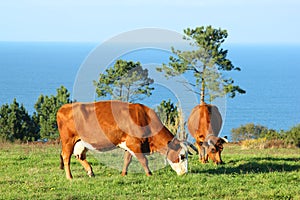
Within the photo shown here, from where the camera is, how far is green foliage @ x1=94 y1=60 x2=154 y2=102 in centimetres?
3127

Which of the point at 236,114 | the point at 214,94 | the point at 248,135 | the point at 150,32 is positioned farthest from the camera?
the point at 236,114

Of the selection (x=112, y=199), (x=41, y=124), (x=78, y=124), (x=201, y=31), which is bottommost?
(x=112, y=199)

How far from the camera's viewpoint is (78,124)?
39.2 ft

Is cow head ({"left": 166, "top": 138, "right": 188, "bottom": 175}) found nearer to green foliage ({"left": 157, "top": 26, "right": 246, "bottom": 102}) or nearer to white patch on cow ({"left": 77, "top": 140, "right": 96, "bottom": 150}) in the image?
white patch on cow ({"left": 77, "top": 140, "right": 96, "bottom": 150})

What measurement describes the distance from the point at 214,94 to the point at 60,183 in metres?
31.9

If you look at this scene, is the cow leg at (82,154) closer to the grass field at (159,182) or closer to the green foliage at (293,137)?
the grass field at (159,182)

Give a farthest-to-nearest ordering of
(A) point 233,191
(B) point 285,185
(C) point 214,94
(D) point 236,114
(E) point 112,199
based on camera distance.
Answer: (D) point 236,114
(C) point 214,94
(B) point 285,185
(A) point 233,191
(E) point 112,199

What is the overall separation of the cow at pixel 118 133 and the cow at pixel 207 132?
2.57m

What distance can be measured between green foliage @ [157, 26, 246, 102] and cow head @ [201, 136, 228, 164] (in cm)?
2747

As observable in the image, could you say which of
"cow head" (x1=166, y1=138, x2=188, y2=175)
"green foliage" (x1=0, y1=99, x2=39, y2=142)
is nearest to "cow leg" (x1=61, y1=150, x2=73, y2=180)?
"cow head" (x1=166, y1=138, x2=188, y2=175)

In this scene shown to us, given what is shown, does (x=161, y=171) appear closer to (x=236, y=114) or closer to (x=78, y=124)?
(x=78, y=124)

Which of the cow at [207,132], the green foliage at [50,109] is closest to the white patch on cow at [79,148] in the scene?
the cow at [207,132]

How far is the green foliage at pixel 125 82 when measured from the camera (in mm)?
31266

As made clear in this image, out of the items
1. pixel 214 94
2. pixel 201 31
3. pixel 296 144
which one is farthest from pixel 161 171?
pixel 201 31
